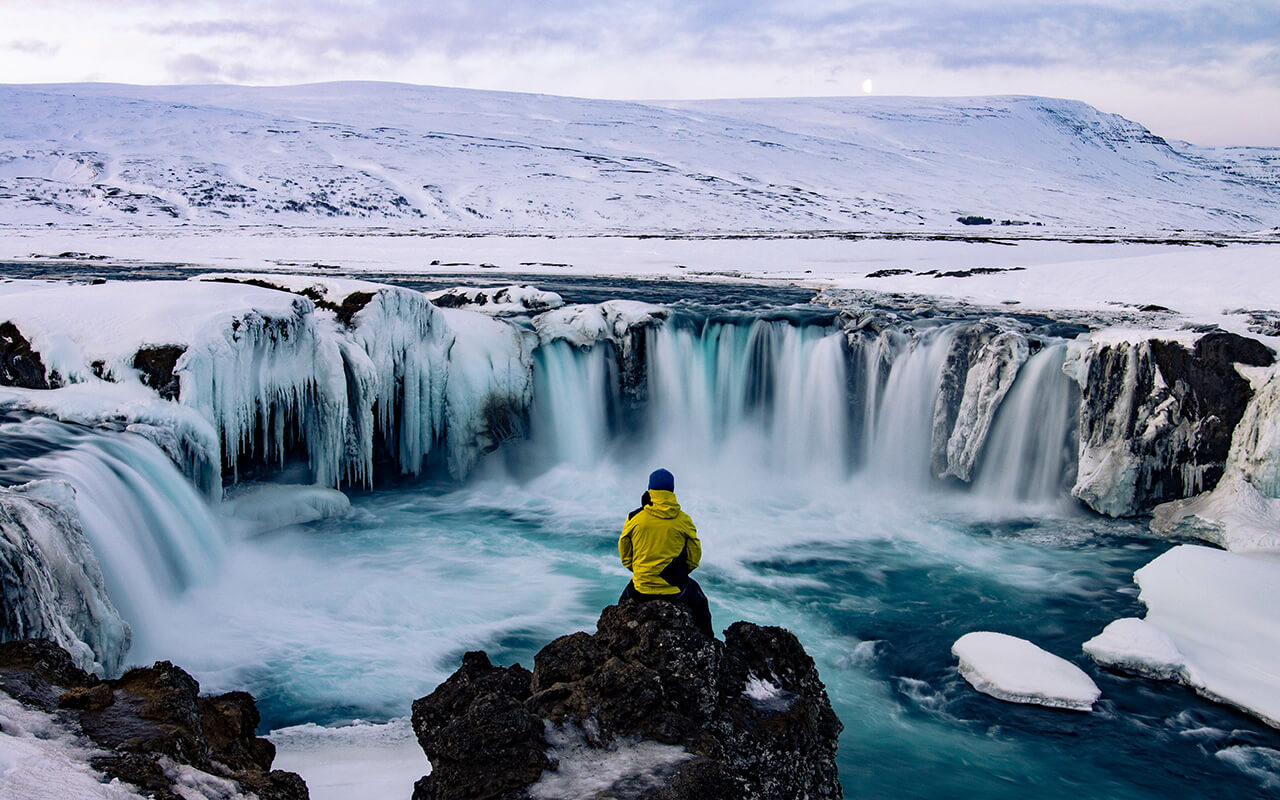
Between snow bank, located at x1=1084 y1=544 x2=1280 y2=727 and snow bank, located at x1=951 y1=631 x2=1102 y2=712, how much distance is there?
622 mm

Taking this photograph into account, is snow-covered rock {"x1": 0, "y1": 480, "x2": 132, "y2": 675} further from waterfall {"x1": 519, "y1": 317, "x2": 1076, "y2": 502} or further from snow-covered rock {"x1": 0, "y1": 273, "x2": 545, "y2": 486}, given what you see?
waterfall {"x1": 519, "y1": 317, "x2": 1076, "y2": 502}

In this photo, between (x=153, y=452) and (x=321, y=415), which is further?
(x=321, y=415)

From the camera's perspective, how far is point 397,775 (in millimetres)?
5453

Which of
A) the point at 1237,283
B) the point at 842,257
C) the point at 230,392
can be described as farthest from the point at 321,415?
the point at 842,257

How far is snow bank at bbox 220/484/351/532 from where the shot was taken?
10.2m

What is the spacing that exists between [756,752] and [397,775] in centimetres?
240

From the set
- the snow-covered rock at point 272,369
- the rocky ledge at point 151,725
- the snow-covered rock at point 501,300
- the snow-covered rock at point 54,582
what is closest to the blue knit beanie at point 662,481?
the rocky ledge at point 151,725

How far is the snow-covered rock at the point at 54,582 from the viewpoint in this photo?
5.29 m

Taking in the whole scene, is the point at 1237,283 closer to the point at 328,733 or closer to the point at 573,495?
the point at 573,495

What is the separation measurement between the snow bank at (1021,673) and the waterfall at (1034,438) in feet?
16.8

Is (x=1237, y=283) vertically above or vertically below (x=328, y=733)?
above

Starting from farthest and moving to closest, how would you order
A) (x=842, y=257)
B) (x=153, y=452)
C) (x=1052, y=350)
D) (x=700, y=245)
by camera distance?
(x=700, y=245) < (x=842, y=257) < (x=1052, y=350) < (x=153, y=452)

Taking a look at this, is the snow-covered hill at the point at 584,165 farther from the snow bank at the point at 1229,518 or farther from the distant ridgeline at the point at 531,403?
the snow bank at the point at 1229,518

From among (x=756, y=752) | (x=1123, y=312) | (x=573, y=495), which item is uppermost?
(x=1123, y=312)
